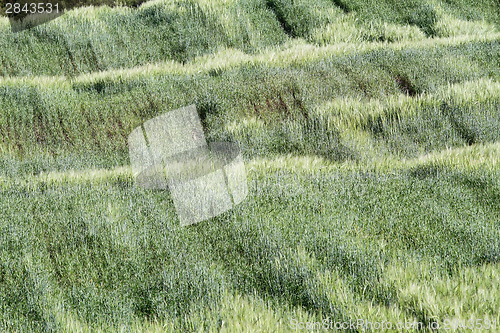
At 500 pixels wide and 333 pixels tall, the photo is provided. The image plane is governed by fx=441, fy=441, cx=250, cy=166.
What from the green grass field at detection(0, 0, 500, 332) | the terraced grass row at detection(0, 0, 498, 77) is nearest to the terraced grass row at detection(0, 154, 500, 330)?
the green grass field at detection(0, 0, 500, 332)

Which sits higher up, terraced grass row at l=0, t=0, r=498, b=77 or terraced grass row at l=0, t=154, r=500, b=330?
terraced grass row at l=0, t=0, r=498, b=77

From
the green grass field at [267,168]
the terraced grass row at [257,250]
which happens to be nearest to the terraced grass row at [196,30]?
the green grass field at [267,168]

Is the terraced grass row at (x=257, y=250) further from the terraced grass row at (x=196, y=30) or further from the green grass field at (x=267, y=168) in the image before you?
the terraced grass row at (x=196, y=30)

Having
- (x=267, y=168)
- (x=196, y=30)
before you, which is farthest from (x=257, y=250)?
(x=196, y=30)

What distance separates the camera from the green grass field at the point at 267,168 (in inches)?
101

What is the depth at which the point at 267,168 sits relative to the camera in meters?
4.37

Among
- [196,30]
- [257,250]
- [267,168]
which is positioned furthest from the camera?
[196,30]

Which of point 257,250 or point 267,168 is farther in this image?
point 267,168

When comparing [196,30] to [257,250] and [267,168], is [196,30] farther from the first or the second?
[257,250]

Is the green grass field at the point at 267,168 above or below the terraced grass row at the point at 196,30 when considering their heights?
below

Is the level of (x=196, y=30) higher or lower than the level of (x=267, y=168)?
higher

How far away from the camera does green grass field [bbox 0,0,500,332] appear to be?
101 inches

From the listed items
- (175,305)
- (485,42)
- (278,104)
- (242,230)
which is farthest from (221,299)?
(485,42)

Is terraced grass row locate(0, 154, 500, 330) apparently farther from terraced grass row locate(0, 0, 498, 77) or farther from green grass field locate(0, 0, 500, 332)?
terraced grass row locate(0, 0, 498, 77)
